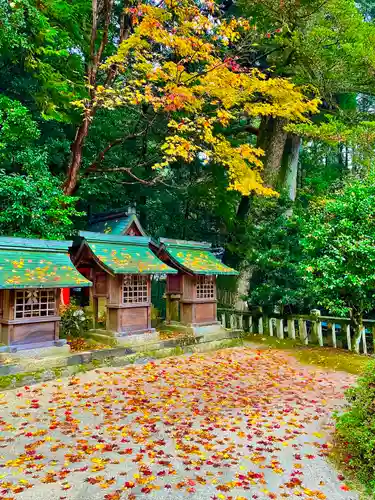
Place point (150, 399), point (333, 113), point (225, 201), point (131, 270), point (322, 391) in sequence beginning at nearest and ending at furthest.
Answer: point (150, 399)
point (322, 391)
point (131, 270)
point (333, 113)
point (225, 201)

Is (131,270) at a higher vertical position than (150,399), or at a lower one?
higher

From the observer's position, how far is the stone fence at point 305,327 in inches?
413

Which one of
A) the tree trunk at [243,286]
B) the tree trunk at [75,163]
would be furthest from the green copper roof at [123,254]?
the tree trunk at [243,286]

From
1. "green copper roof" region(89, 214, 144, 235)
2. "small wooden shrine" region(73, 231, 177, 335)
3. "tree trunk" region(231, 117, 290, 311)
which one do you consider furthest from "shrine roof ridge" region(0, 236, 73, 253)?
"tree trunk" region(231, 117, 290, 311)

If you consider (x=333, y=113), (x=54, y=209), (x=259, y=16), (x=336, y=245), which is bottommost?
(x=336, y=245)

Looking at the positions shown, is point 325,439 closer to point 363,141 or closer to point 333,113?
point 363,141

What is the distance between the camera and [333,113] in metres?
14.5

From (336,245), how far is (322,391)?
4.11 metres

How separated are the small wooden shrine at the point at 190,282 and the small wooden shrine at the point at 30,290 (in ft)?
11.7

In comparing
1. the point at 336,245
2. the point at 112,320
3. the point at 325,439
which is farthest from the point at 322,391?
the point at 112,320

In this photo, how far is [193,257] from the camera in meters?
12.0

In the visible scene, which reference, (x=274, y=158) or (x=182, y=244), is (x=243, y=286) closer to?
(x=182, y=244)

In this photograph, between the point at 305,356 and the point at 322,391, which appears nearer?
the point at 322,391

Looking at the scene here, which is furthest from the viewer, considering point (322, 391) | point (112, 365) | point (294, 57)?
point (294, 57)
